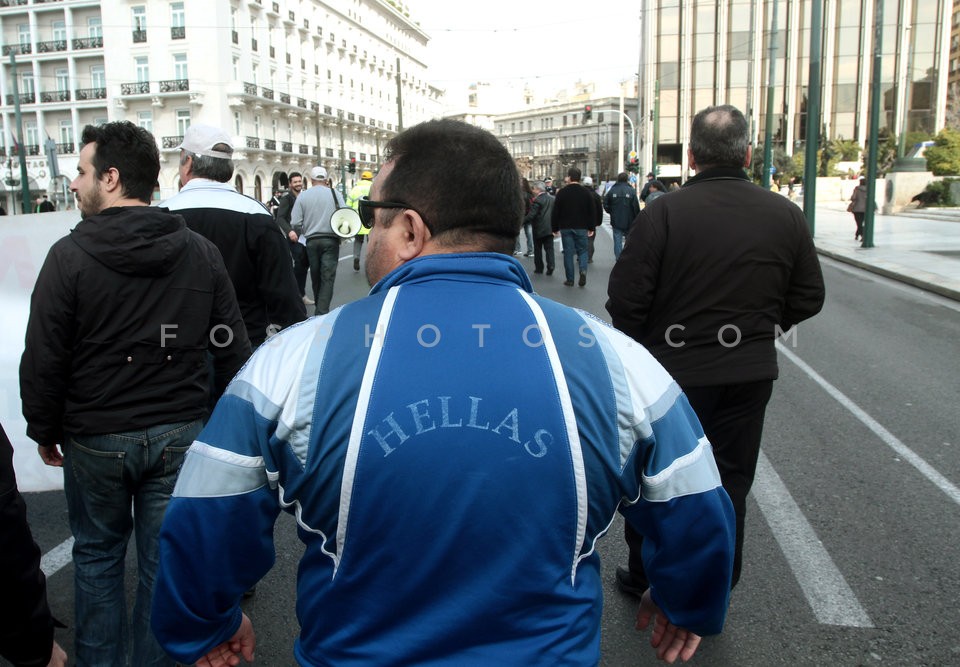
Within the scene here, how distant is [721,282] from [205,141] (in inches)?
92.9

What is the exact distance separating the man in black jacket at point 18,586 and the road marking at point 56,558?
2.04 metres

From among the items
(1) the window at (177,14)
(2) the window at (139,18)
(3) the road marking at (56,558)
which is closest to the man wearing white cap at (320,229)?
(3) the road marking at (56,558)

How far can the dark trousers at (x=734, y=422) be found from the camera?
10.7 feet

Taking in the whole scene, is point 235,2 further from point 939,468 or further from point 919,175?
point 939,468

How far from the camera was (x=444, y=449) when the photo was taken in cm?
136

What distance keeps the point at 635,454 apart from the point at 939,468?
4531 mm

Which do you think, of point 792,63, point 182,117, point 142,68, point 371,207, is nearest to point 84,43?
point 142,68

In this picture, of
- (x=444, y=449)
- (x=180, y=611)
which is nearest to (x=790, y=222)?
(x=444, y=449)

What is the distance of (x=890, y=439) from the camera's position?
5801mm

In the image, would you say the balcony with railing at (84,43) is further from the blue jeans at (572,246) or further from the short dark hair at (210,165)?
the short dark hair at (210,165)

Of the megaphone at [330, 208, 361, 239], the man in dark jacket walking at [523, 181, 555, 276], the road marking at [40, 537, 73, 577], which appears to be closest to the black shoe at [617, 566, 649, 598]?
the road marking at [40, 537, 73, 577]

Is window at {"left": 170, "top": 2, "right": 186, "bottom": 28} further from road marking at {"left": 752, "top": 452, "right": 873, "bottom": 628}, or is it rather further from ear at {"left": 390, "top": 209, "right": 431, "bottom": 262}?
ear at {"left": 390, "top": 209, "right": 431, "bottom": 262}

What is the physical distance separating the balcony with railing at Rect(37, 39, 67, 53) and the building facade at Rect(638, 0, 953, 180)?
43343mm

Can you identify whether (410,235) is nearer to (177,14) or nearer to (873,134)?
(873,134)
